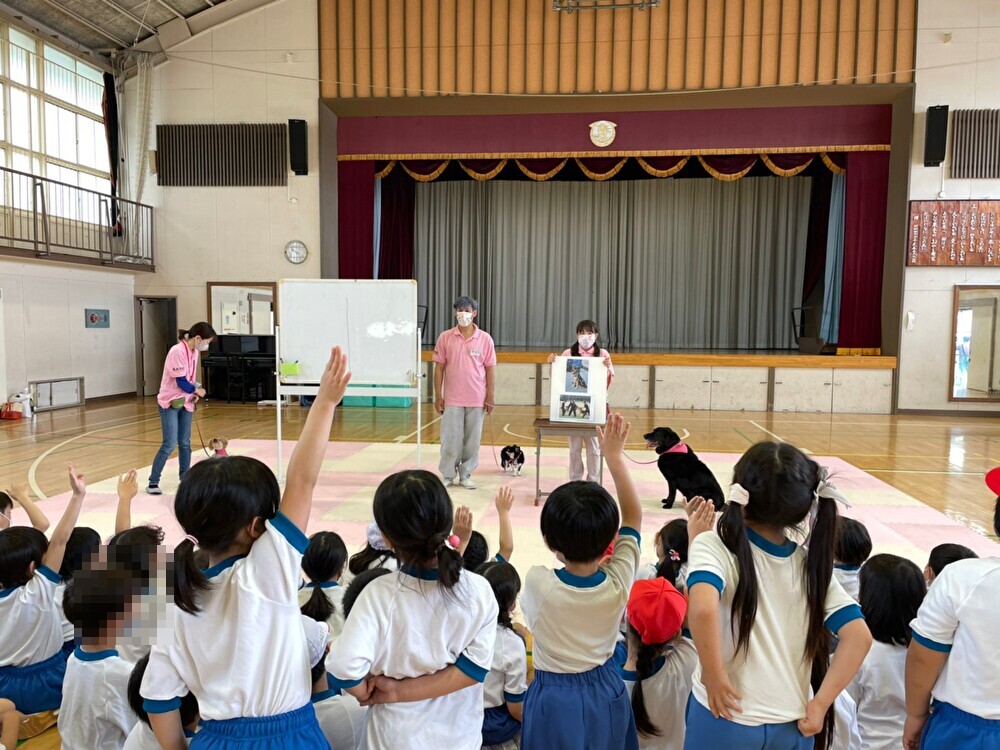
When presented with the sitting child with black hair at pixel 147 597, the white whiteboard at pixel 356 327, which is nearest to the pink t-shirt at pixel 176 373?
the white whiteboard at pixel 356 327

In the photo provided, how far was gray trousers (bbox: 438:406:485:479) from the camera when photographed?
18.9 ft

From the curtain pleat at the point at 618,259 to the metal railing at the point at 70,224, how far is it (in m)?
5.73

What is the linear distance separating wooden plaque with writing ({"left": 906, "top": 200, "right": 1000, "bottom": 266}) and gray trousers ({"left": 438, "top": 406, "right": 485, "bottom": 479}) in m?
8.27

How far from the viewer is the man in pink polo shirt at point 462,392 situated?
578 cm

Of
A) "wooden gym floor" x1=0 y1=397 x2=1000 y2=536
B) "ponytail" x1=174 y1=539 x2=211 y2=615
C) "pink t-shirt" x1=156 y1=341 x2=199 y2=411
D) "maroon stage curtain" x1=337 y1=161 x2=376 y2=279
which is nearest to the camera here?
"ponytail" x1=174 y1=539 x2=211 y2=615

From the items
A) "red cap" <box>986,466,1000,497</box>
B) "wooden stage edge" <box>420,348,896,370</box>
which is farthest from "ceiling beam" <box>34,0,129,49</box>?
"red cap" <box>986,466,1000,497</box>

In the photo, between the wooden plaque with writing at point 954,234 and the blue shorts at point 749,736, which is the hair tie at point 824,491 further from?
the wooden plaque with writing at point 954,234

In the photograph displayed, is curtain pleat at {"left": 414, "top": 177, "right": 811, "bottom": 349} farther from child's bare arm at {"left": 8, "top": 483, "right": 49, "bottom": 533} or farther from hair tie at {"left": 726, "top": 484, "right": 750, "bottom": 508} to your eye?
hair tie at {"left": 726, "top": 484, "right": 750, "bottom": 508}

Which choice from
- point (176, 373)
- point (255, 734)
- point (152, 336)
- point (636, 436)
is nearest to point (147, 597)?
point (255, 734)

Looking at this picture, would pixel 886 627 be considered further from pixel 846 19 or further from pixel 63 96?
pixel 63 96

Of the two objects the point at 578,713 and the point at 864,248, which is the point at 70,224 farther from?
the point at 864,248

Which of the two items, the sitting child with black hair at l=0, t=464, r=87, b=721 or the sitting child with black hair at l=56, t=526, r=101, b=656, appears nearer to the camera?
the sitting child with black hair at l=0, t=464, r=87, b=721

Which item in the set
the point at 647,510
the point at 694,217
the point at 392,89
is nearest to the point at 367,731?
the point at 647,510

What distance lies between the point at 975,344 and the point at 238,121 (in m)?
12.3
